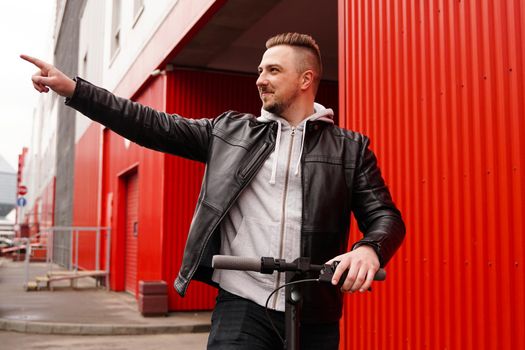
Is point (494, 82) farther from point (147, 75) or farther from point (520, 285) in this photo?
point (147, 75)

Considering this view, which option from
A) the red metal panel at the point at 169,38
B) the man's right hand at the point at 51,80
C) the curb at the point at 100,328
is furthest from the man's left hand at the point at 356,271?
the curb at the point at 100,328

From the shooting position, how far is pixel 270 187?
2.85 meters

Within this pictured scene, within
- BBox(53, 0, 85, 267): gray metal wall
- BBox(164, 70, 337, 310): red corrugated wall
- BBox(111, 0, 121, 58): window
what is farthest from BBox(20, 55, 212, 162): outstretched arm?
BBox(53, 0, 85, 267): gray metal wall

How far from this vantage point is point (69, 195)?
27188mm

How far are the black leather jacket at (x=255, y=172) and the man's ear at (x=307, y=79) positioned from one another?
18 cm

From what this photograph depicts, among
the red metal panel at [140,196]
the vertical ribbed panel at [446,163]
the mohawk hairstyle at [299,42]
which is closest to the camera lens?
the mohawk hairstyle at [299,42]

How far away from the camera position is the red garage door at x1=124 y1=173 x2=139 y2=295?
1488cm

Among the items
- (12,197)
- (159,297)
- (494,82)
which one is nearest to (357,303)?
(494,82)

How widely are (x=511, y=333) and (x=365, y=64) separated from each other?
2.58m

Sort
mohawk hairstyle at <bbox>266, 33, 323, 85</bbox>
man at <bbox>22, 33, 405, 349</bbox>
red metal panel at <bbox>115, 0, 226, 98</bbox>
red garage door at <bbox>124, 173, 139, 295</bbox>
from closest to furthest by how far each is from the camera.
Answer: man at <bbox>22, 33, 405, 349</bbox>, mohawk hairstyle at <bbox>266, 33, 323, 85</bbox>, red metal panel at <bbox>115, 0, 226, 98</bbox>, red garage door at <bbox>124, 173, 139, 295</bbox>

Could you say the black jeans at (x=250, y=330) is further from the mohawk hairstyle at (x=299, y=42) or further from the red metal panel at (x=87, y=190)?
the red metal panel at (x=87, y=190)

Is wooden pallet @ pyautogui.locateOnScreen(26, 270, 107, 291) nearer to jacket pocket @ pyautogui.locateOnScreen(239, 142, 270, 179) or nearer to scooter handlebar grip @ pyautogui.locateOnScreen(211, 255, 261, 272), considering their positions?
jacket pocket @ pyautogui.locateOnScreen(239, 142, 270, 179)

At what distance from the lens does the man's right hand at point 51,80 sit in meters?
2.63

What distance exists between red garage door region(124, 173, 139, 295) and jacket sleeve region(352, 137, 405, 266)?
1218cm
